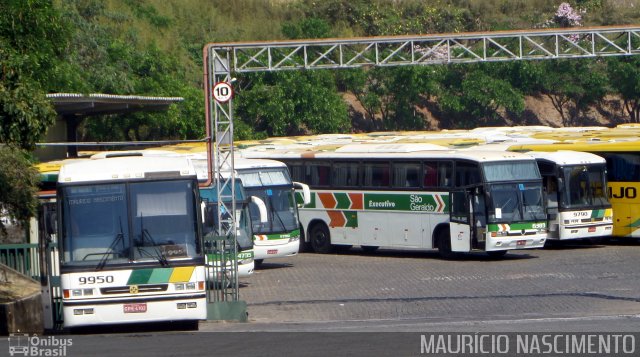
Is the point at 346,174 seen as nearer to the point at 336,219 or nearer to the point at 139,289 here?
the point at 336,219

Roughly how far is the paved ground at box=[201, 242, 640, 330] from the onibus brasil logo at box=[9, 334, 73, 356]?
9.88 feet

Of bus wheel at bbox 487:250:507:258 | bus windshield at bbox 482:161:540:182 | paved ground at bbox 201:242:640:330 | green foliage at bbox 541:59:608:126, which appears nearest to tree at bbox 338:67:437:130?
green foliage at bbox 541:59:608:126

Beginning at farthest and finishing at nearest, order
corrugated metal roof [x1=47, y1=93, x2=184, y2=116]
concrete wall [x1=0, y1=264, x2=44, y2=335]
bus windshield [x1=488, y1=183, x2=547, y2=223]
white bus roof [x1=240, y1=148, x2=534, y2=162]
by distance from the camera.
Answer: white bus roof [x1=240, y1=148, x2=534, y2=162]
bus windshield [x1=488, y1=183, x2=547, y2=223]
corrugated metal roof [x1=47, y1=93, x2=184, y2=116]
concrete wall [x1=0, y1=264, x2=44, y2=335]

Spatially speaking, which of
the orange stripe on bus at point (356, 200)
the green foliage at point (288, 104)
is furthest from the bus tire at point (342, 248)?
the green foliage at point (288, 104)

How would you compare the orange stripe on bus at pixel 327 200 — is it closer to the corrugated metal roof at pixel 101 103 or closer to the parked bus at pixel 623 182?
the corrugated metal roof at pixel 101 103

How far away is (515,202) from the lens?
88.0ft

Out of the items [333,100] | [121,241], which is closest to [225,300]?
[121,241]

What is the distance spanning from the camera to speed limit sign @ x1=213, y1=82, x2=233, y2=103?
64.4 feet

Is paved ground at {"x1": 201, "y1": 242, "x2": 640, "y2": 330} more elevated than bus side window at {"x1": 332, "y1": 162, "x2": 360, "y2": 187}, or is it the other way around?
bus side window at {"x1": 332, "y1": 162, "x2": 360, "y2": 187}

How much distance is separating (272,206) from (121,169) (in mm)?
12499

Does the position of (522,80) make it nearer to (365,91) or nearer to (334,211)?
(365,91)

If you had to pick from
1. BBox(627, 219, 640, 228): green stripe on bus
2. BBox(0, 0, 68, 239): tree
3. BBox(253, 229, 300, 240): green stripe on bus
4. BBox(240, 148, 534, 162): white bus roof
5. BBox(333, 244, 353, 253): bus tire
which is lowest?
BBox(333, 244, 353, 253): bus tire

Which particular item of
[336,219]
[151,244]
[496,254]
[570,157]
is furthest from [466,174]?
[151,244]

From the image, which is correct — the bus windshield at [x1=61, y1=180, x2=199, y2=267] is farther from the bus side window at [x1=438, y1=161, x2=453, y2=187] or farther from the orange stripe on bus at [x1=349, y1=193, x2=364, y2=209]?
the orange stripe on bus at [x1=349, y1=193, x2=364, y2=209]
